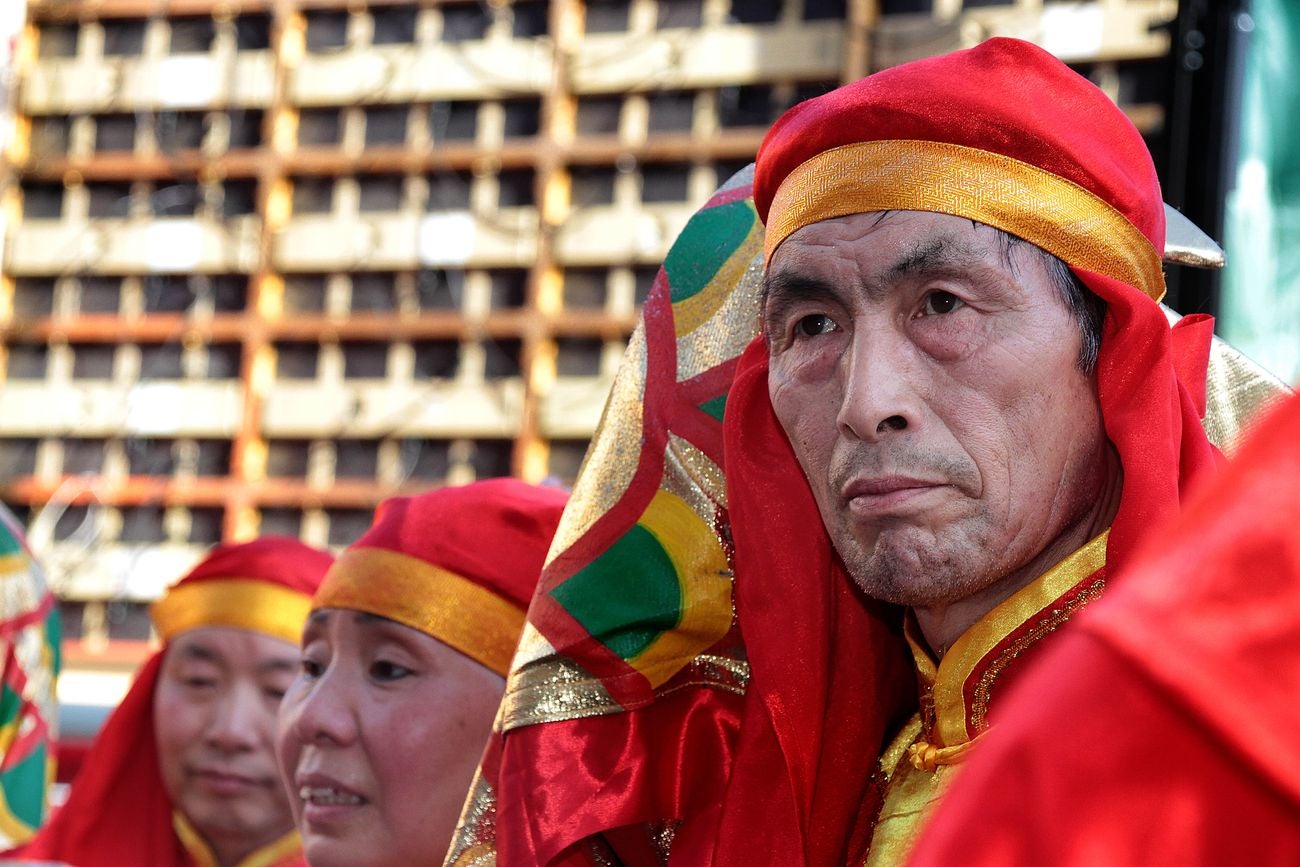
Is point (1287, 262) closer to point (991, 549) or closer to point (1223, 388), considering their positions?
point (1223, 388)

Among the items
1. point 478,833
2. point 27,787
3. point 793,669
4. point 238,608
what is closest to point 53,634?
point 27,787

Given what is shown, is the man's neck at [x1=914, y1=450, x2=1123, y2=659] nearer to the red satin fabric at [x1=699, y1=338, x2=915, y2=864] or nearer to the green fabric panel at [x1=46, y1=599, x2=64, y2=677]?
the red satin fabric at [x1=699, y1=338, x2=915, y2=864]

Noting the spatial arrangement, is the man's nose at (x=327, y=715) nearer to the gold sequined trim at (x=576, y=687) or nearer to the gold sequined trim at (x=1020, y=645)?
the gold sequined trim at (x=576, y=687)

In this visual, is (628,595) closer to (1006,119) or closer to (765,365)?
(765,365)

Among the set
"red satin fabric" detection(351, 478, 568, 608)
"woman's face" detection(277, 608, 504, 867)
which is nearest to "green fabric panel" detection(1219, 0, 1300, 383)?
"red satin fabric" detection(351, 478, 568, 608)

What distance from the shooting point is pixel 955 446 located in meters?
1.10

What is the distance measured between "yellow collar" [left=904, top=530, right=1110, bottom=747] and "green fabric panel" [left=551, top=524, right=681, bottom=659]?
23 centimetres

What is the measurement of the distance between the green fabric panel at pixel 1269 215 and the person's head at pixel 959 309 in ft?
5.27

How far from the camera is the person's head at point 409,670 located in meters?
2.09

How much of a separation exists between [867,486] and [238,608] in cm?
222

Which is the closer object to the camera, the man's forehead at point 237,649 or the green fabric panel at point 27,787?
the man's forehead at point 237,649

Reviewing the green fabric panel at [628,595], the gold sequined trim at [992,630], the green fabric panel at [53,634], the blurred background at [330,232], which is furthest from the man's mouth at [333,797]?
the blurred background at [330,232]

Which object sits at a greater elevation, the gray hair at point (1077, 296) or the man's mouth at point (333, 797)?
the gray hair at point (1077, 296)

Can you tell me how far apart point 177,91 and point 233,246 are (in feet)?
3.97
